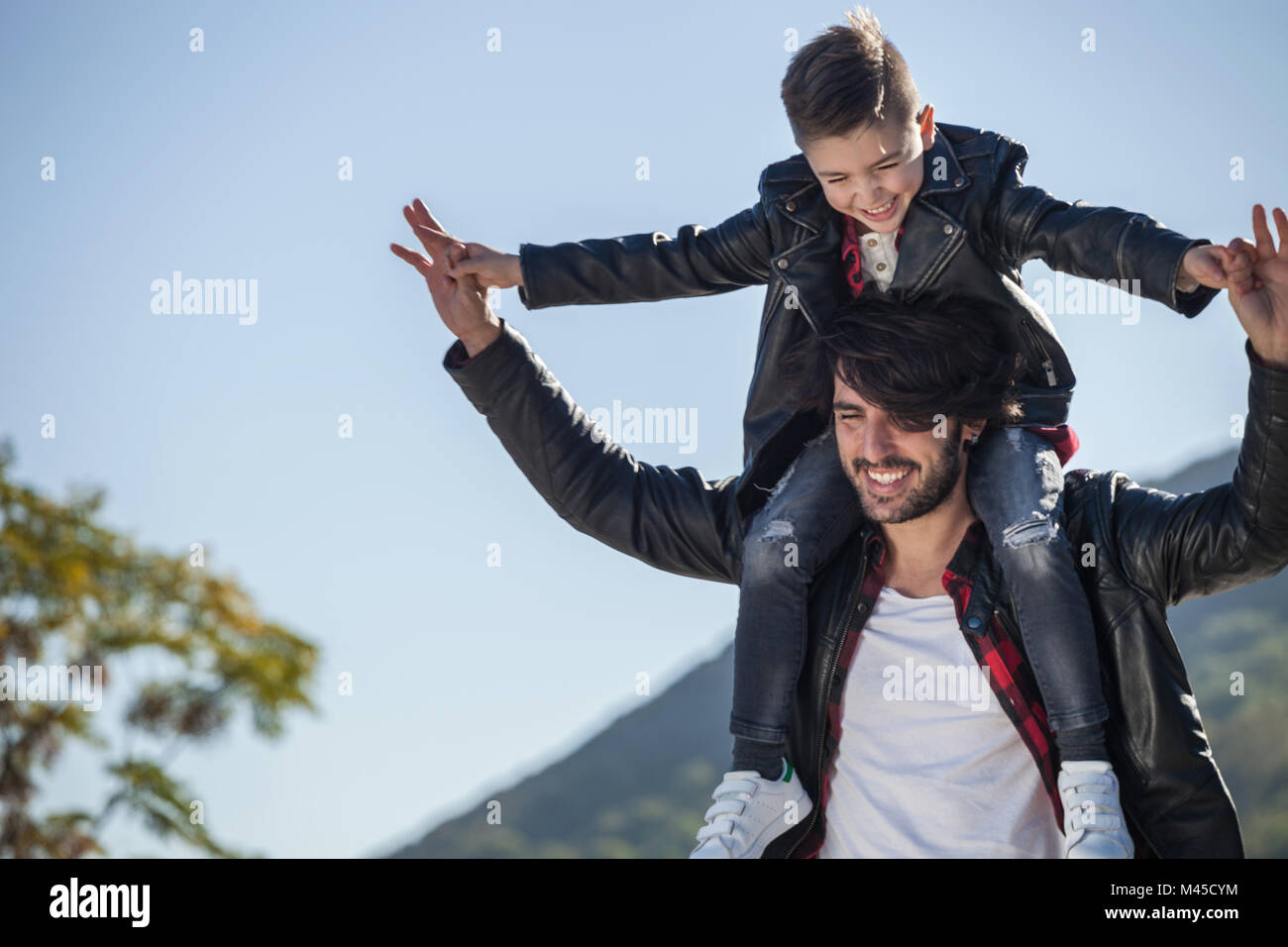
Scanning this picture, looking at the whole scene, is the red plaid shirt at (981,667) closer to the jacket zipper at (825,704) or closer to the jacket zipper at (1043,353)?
the jacket zipper at (825,704)

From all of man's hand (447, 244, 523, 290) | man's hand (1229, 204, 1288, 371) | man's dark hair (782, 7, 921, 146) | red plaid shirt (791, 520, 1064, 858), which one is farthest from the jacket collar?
man's hand (447, 244, 523, 290)

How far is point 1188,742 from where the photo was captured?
2822 millimetres

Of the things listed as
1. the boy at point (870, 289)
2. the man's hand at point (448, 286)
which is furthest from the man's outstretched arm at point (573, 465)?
the boy at point (870, 289)

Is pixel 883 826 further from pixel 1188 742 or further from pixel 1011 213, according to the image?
pixel 1011 213

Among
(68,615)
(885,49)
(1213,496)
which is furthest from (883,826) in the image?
(68,615)

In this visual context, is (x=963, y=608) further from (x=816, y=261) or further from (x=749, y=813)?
(x=816, y=261)

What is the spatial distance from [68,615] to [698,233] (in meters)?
5.05

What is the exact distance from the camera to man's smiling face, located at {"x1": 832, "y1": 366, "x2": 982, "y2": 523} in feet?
10.2

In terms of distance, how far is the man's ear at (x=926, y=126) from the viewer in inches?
121

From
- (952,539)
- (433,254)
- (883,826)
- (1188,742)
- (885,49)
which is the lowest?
(883,826)

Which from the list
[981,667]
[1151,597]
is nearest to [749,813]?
[981,667]

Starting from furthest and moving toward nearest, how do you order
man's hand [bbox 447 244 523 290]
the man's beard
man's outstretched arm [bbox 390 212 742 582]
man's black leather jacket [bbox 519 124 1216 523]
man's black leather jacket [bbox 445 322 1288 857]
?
man's outstretched arm [bbox 390 212 742 582] < man's hand [bbox 447 244 523 290] < the man's beard < man's black leather jacket [bbox 519 124 1216 523] < man's black leather jacket [bbox 445 322 1288 857]

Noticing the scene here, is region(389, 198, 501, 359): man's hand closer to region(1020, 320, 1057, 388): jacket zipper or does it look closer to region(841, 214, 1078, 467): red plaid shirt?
region(841, 214, 1078, 467): red plaid shirt

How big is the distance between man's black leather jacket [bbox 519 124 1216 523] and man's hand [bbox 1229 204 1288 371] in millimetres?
290
